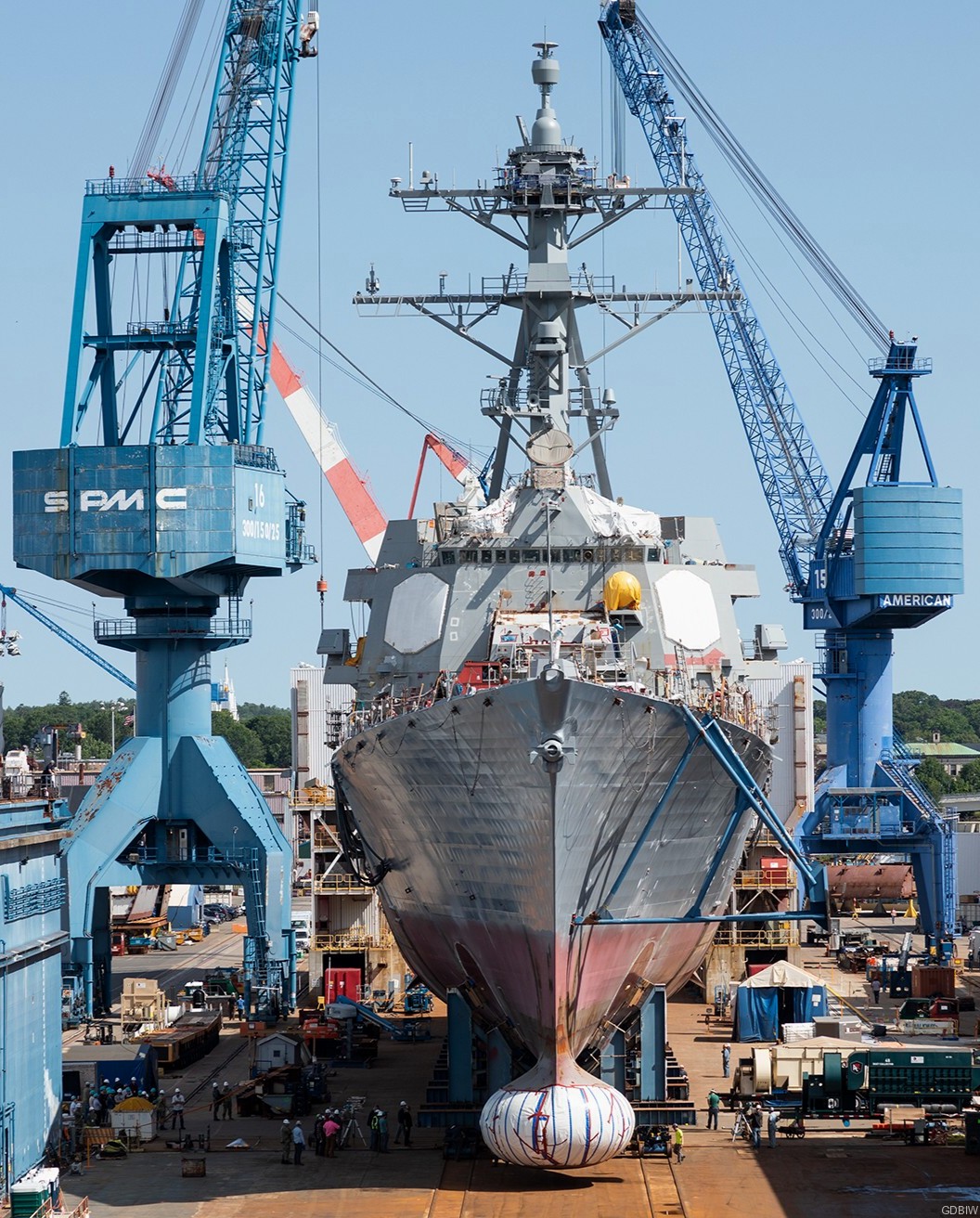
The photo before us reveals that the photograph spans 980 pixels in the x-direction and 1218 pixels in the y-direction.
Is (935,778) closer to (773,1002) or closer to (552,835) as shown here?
(773,1002)

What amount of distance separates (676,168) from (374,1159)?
59.2 metres

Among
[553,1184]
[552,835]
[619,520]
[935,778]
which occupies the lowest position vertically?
[553,1184]

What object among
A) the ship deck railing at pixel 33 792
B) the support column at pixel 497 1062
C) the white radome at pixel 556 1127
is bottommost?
the white radome at pixel 556 1127

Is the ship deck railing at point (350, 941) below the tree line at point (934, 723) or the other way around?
below

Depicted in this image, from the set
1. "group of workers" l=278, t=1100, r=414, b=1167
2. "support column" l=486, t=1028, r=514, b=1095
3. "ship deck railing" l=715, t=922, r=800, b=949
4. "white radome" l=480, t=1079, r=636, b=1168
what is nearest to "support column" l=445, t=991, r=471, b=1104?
"support column" l=486, t=1028, r=514, b=1095

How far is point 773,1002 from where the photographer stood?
40625 millimetres

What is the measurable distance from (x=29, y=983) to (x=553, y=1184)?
26.4ft

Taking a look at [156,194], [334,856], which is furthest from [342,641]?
[156,194]

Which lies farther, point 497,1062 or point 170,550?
point 170,550

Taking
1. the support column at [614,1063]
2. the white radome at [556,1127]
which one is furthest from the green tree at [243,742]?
the white radome at [556,1127]

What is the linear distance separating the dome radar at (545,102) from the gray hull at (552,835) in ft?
56.2

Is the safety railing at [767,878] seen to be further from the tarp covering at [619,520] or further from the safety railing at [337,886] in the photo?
the tarp covering at [619,520]

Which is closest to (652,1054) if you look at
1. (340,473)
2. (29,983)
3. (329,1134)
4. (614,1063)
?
(614,1063)

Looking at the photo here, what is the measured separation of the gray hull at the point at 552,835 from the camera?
29.2 metres
